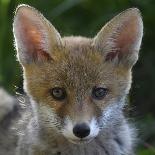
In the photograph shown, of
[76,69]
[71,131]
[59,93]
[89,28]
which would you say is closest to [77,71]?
[76,69]

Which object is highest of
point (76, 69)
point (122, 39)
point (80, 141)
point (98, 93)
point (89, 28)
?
point (89, 28)

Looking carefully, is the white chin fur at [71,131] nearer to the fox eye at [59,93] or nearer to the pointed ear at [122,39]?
the fox eye at [59,93]

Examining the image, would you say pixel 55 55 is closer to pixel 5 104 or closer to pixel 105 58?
pixel 105 58

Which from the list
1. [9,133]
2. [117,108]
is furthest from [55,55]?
[9,133]

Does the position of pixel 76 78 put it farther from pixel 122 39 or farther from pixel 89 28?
pixel 89 28

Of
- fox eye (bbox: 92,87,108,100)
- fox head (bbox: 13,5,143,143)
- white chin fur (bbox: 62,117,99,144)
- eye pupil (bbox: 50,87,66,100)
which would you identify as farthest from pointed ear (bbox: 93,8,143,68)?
white chin fur (bbox: 62,117,99,144)

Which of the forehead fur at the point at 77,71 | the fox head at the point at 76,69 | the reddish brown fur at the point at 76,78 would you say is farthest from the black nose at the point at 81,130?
the forehead fur at the point at 77,71

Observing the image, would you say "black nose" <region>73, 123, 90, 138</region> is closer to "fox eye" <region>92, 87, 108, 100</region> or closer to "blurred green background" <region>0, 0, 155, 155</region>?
"fox eye" <region>92, 87, 108, 100</region>
